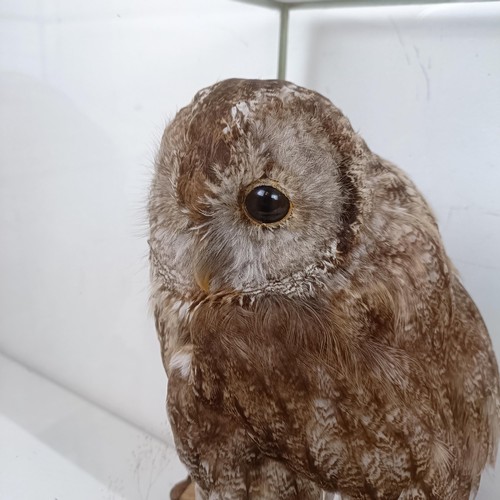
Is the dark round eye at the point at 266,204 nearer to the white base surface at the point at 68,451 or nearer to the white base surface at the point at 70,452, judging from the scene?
the white base surface at the point at 70,452

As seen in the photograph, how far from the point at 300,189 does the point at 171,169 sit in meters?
0.20

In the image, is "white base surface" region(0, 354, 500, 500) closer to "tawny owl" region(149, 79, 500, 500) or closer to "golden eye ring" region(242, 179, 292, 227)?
"tawny owl" region(149, 79, 500, 500)

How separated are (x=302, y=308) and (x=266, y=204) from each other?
0.18 m

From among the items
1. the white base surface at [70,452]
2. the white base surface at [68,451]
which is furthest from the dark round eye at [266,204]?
the white base surface at [68,451]

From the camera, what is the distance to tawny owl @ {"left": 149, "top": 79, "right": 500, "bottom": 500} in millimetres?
699

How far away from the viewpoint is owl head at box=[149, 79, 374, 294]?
0.68 meters

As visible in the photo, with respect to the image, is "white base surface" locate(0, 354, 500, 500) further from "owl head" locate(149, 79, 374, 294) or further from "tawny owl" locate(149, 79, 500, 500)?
"owl head" locate(149, 79, 374, 294)

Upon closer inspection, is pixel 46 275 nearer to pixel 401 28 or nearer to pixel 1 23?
pixel 1 23

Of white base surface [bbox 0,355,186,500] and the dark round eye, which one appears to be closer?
the dark round eye

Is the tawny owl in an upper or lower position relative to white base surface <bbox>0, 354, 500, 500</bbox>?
upper

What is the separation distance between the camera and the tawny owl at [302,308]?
2.29 feet

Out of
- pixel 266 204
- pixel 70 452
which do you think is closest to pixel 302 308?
pixel 266 204

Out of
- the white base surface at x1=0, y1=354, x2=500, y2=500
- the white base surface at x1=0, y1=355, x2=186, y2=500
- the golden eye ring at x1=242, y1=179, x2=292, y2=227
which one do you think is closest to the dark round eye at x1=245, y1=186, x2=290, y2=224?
the golden eye ring at x1=242, y1=179, x2=292, y2=227

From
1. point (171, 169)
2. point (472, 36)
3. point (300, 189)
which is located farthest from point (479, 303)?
point (171, 169)
